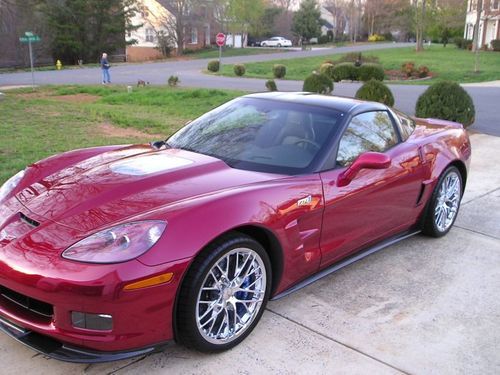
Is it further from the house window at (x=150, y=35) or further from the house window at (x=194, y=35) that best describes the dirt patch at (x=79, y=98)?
the house window at (x=194, y=35)

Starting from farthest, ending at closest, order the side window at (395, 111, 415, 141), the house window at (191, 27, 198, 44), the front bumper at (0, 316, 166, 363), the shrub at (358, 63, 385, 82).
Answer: the house window at (191, 27, 198, 44) → the shrub at (358, 63, 385, 82) → the side window at (395, 111, 415, 141) → the front bumper at (0, 316, 166, 363)

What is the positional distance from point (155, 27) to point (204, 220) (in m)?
54.4

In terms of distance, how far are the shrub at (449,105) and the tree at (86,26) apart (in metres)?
40.3

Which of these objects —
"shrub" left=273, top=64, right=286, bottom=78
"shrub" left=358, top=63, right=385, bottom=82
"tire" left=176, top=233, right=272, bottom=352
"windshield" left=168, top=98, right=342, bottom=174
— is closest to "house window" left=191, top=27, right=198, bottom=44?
"shrub" left=273, top=64, right=286, bottom=78

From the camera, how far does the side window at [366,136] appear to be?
3.70 m

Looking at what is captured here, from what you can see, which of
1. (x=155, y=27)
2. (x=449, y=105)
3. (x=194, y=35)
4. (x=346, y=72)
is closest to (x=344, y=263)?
(x=449, y=105)

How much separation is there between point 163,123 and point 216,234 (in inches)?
333

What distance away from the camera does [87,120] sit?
1119cm

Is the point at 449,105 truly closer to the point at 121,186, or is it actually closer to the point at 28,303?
the point at 121,186

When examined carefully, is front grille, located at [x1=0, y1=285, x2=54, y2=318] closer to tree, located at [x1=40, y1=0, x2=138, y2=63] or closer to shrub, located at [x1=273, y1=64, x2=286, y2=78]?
shrub, located at [x1=273, y1=64, x2=286, y2=78]

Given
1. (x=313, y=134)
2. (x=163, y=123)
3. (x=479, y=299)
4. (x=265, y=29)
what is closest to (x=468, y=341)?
(x=479, y=299)

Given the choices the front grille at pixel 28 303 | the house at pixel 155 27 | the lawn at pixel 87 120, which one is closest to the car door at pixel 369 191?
the front grille at pixel 28 303

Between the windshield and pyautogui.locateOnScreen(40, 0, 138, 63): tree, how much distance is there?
147 feet

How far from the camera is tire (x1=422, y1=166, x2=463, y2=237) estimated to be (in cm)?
453
